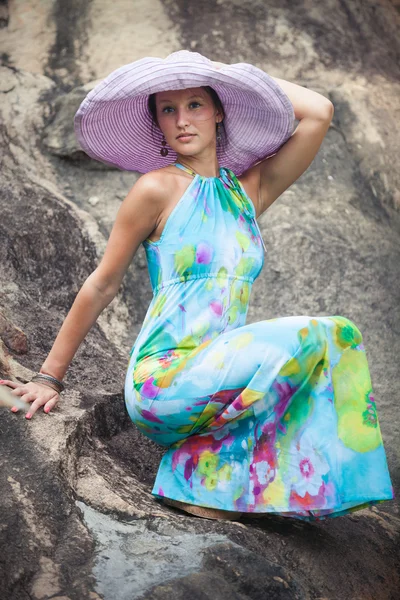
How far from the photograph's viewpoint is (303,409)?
2.27 metres

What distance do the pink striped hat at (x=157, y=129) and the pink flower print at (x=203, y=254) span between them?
1.49ft

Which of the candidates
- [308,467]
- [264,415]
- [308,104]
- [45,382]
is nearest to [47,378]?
[45,382]

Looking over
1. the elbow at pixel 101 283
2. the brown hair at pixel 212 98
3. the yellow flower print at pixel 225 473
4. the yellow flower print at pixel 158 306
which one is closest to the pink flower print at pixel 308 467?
the yellow flower print at pixel 225 473

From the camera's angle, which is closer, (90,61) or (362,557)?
(362,557)

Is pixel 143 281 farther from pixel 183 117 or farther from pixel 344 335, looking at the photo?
pixel 344 335

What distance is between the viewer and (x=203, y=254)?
98.0 inches

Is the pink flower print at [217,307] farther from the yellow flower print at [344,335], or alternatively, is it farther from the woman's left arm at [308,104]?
the woman's left arm at [308,104]

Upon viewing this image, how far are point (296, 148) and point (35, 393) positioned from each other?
47.3 inches

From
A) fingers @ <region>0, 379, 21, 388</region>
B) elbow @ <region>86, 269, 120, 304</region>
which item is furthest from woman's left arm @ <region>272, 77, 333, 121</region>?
fingers @ <region>0, 379, 21, 388</region>

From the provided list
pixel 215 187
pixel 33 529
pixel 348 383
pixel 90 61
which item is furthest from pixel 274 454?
pixel 90 61

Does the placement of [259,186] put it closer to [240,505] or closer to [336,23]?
[240,505]

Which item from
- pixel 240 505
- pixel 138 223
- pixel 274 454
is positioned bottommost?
pixel 240 505

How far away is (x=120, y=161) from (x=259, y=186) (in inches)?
19.4

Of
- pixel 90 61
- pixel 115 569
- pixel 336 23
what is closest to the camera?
pixel 115 569
